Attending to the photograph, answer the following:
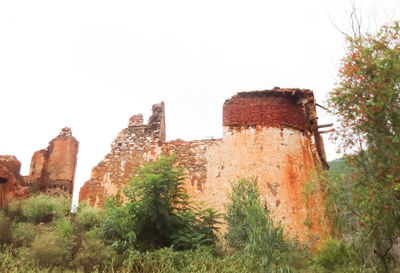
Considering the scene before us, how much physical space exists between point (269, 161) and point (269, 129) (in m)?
1.33

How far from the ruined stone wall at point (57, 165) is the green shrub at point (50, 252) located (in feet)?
20.2

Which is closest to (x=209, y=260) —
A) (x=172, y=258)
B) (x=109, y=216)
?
(x=172, y=258)

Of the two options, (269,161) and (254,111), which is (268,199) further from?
(254,111)

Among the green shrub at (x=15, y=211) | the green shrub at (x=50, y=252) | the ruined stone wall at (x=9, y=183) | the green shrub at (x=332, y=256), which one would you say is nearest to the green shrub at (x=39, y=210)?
the green shrub at (x=15, y=211)

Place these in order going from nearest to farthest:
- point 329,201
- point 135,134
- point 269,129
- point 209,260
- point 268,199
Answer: point 209,260
point 329,201
point 268,199
point 269,129
point 135,134

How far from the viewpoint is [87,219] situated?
40.4 ft

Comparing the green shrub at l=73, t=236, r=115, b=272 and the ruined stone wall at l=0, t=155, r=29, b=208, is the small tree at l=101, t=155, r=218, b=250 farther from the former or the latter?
the ruined stone wall at l=0, t=155, r=29, b=208

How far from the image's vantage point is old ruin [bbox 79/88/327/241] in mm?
13109

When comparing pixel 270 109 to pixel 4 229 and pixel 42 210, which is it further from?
pixel 4 229

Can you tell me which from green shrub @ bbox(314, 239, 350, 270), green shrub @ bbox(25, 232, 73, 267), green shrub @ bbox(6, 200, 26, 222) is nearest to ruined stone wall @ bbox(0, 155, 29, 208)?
green shrub @ bbox(6, 200, 26, 222)

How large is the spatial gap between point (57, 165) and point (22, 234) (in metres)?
5.61

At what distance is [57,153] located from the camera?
16578mm

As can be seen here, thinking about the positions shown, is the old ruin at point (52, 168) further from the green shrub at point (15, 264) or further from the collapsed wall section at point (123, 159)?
the green shrub at point (15, 264)

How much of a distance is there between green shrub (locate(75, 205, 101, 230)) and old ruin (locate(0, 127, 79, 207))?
330cm
